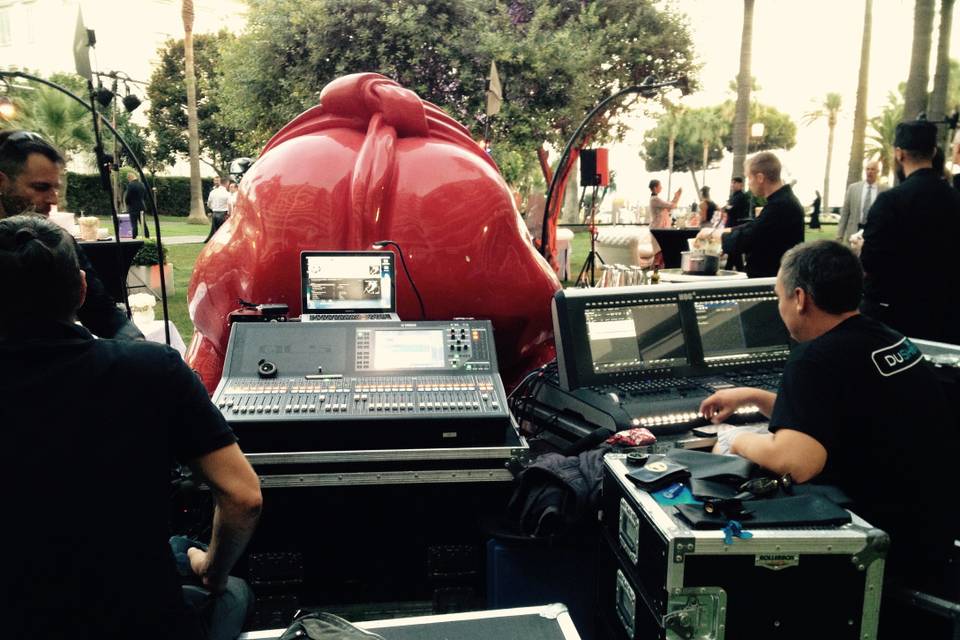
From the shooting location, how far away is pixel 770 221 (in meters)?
4.88

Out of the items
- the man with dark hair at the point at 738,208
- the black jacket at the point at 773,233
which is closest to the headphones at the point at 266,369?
the black jacket at the point at 773,233

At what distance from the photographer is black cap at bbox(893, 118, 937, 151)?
3.75 meters

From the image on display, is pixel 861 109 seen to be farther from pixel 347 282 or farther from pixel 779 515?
pixel 779 515

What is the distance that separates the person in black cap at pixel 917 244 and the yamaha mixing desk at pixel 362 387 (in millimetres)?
2474

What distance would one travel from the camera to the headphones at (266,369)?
8.29 ft

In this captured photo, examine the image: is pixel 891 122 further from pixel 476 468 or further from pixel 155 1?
pixel 476 468

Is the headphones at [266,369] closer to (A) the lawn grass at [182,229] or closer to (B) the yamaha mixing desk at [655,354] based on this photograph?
(B) the yamaha mixing desk at [655,354]

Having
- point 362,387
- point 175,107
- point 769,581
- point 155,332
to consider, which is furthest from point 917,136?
point 175,107

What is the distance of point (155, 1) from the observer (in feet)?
108

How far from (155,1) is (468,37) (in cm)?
2835

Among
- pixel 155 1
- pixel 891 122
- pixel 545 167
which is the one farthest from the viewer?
pixel 891 122

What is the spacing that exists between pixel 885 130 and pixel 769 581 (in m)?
49.4

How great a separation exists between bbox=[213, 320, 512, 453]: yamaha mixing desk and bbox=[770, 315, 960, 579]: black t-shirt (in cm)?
95

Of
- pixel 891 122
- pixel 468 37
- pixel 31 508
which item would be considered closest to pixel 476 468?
pixel 31 508
